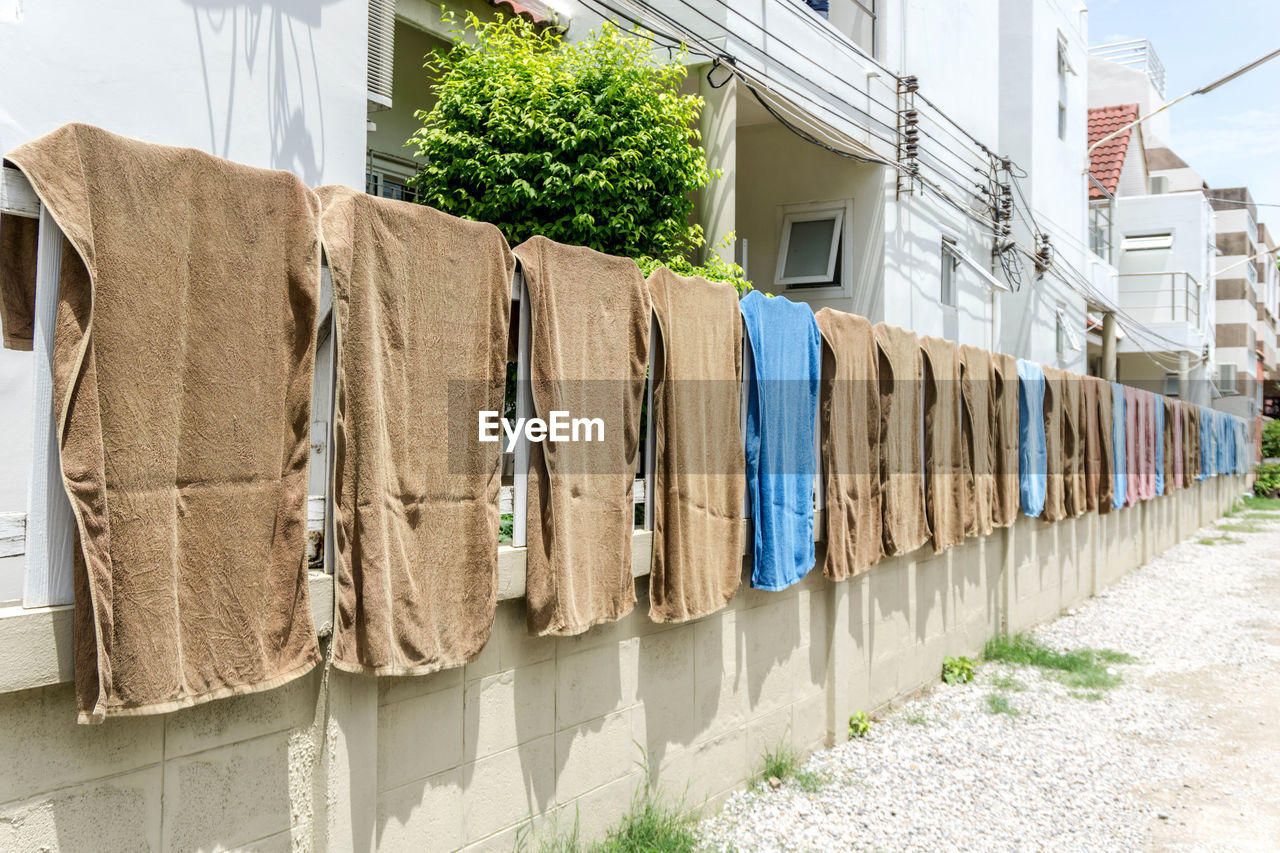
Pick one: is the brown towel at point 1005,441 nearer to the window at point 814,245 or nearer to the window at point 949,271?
the window at point 814,245

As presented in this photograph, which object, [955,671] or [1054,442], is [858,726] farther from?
[1054,442]

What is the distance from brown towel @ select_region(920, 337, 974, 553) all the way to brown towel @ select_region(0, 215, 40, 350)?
604cm

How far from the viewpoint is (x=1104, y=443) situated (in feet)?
41.2

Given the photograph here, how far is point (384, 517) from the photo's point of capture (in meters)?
3.04

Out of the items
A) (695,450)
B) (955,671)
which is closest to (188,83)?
(695,450)

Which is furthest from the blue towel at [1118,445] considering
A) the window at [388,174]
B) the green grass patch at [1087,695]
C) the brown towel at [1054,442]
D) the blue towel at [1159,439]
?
the window at [388,174]

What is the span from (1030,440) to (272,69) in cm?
767

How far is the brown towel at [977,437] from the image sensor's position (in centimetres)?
805

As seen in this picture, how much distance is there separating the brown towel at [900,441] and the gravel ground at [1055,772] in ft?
4.29

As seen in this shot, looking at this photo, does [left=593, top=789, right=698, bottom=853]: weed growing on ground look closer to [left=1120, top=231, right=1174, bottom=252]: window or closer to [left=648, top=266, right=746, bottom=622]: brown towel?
[left=648, top=266, right=746, bottom=622]: brown towel

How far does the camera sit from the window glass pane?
11.4 metres

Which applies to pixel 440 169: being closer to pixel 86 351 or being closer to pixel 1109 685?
pixel 86 351

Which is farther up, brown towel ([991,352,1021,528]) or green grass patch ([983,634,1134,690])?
brown towel ([991,352,1021,528])

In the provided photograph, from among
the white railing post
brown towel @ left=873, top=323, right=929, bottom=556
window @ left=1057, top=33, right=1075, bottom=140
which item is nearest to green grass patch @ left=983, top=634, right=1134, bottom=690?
brown towel @ left=873, top=323, right=929, bottom=556
